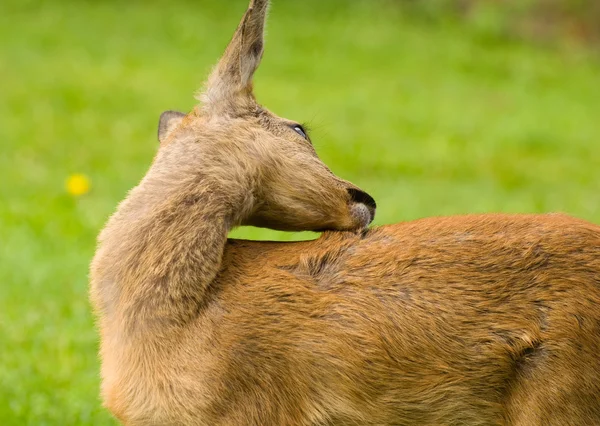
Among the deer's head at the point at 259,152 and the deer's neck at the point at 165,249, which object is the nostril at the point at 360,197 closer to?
the deer's head at the point at 259,152

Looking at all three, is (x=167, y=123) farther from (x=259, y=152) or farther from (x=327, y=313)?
(x=327, y=313)

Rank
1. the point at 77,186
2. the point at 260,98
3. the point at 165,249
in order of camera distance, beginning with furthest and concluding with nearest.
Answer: the point at 260,98, the point at 77,186, the point at 165,249

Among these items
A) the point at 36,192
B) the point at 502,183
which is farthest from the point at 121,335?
the point at 502,183

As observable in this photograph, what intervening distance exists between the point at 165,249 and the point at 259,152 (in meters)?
0.52

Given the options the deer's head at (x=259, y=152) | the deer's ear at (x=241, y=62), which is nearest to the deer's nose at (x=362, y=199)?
the deer's head at (x=259, y=152)

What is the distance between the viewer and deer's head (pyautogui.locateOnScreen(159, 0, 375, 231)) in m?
4.18

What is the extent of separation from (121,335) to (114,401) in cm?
23

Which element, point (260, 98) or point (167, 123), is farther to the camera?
point (260, 98)

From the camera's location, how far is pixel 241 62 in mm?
4410

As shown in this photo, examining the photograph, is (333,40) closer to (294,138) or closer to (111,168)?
(111,168)

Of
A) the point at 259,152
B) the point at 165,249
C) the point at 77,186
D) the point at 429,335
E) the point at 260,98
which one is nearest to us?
the point at 429,335

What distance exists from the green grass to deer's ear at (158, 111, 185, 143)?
66.6 inches

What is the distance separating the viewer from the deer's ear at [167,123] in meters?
4.61

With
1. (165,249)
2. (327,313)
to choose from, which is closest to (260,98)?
(165,249)
